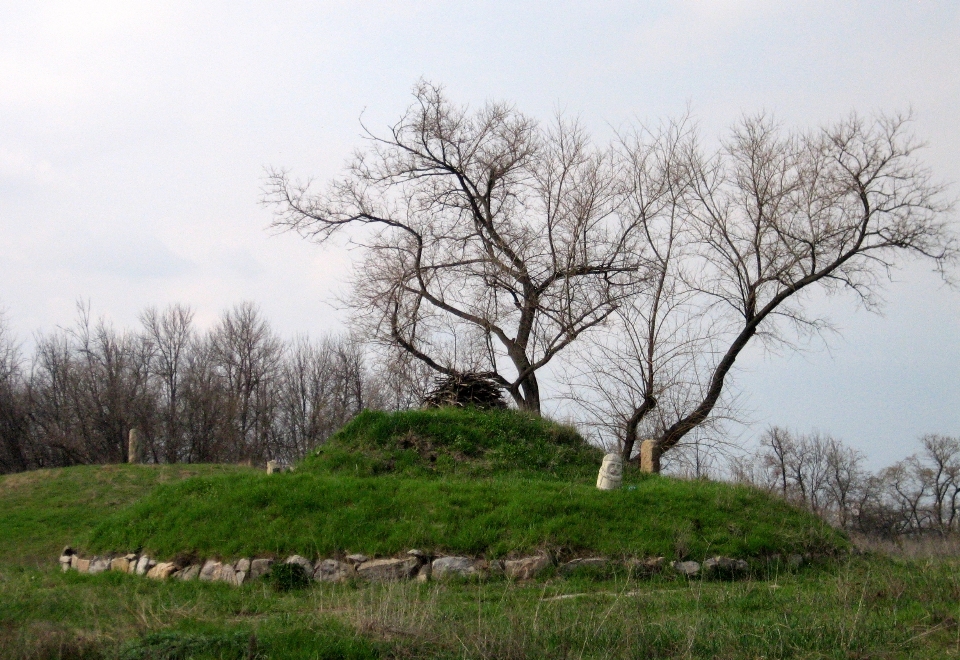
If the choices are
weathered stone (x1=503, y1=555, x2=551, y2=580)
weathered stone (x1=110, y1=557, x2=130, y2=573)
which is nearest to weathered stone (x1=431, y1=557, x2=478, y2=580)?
weathered stone (x1=503, y1=555, x2=551, y2=580)

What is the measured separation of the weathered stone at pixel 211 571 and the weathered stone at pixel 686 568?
647 cm

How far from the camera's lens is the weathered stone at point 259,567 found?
11.4 meters

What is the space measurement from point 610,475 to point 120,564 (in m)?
8.10

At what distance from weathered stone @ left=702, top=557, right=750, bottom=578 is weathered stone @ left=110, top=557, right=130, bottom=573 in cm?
887

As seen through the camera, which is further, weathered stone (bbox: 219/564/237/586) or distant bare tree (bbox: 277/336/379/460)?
distant bare tree (bbox: 277/336/379/460)

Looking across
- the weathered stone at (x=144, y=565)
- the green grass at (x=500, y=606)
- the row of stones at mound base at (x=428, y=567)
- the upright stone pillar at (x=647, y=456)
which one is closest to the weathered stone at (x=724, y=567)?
the row of stones at mound base at (x=428, y=567)

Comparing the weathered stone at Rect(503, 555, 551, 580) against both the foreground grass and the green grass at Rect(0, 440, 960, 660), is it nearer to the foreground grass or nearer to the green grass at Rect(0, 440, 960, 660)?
the green grass at Rect(0, 440, 960, 660)

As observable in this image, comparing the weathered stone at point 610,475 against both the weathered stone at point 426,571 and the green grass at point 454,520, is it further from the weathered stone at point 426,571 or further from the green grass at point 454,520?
the weathered stone at point 426,571

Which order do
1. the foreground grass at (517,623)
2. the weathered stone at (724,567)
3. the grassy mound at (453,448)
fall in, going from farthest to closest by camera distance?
1. the grassy mound at (453,448)
2. the weathered stone at (724,567)
3. the foreground grass at (517,623)

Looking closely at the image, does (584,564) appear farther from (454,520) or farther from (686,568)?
(454,520)

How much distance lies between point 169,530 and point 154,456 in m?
35.3

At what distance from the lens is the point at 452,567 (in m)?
11.1

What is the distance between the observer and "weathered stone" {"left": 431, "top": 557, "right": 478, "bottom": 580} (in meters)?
11.0

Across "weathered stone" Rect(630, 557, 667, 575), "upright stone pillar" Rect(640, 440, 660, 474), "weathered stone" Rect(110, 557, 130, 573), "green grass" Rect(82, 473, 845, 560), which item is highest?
"upright stone pillar" Rect(640, 440, 660, 474)
